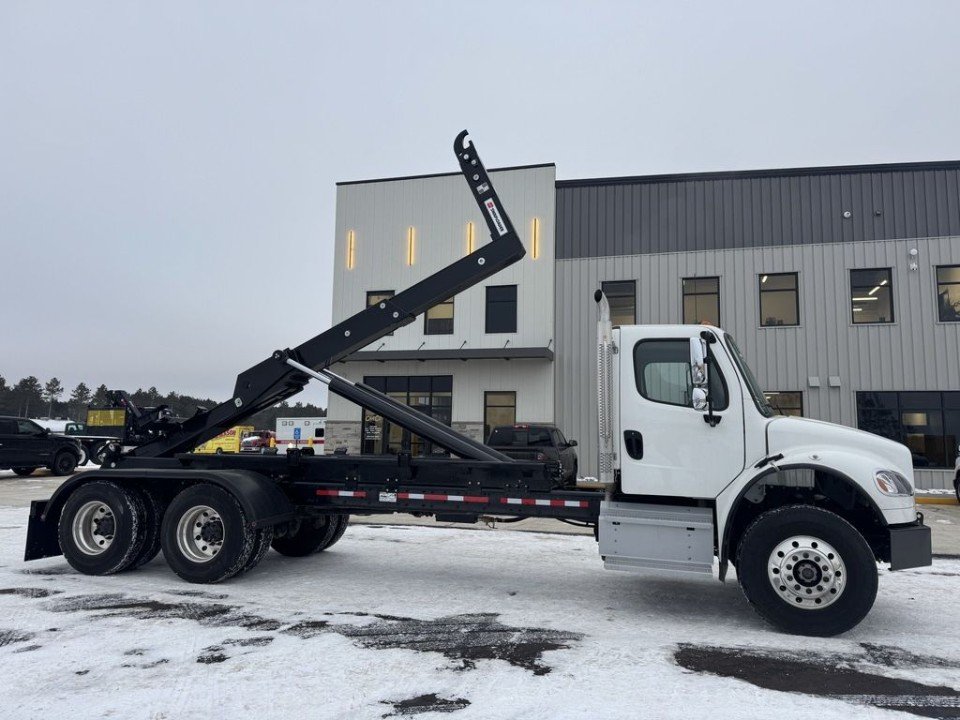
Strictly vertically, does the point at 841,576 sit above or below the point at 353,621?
above

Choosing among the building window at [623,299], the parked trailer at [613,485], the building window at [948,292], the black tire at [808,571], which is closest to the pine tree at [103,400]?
the parked trailer at [613,485]

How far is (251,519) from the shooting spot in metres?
6.53

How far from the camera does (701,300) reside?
2030cm

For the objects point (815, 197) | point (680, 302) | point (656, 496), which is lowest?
point (656, 496)

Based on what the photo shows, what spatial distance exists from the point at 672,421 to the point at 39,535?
6.98 meters

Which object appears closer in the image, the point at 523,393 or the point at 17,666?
the point at 17,666

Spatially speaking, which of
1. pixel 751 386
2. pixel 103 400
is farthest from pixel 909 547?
pixel 103 400

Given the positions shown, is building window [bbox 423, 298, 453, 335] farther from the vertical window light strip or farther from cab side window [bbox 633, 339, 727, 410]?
cab side window [bbox 633, 339, 727, 410]

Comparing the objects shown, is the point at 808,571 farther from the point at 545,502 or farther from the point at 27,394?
the point at 27,394

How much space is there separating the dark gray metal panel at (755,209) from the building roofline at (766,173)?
3cm

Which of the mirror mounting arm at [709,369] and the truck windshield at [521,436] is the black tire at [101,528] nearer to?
the mirror mounting arm at [709,369]

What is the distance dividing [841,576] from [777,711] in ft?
6.03

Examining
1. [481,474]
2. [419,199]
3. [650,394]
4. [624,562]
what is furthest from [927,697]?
[419,199]

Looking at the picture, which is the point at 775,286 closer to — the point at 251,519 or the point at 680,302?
the point at 680,302
